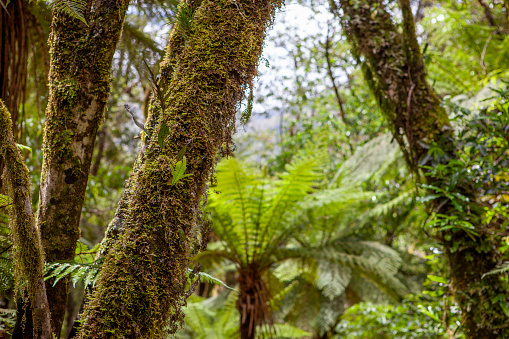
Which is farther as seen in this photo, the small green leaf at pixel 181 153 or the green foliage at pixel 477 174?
the green foliage at pixel 477 174

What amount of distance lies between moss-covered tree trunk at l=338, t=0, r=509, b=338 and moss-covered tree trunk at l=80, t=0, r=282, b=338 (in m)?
1.14

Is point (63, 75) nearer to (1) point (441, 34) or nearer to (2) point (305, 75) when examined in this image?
(1) point (441, 34)

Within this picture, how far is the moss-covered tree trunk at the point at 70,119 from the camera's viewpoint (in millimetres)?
936

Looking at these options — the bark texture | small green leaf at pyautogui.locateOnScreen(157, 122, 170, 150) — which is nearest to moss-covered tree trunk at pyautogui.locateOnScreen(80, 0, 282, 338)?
small green leaf at pyautogui.locateOnScreen(157, 122, 170, 150)

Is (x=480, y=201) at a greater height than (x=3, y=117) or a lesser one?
lesser

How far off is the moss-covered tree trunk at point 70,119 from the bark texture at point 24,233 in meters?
0.15

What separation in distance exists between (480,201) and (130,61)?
1.90 m

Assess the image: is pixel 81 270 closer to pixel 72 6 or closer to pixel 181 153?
pixel 181 153

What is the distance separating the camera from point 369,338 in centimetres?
327

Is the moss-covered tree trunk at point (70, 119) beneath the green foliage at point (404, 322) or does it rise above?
above

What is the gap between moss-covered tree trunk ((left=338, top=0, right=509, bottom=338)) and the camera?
1.62 metres

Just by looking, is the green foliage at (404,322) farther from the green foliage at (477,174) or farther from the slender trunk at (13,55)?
the slender trunk at (13,55)

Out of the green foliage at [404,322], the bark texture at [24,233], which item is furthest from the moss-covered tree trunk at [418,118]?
the bark texture at [24,233]

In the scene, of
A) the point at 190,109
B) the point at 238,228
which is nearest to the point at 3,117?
the point at 190,109
